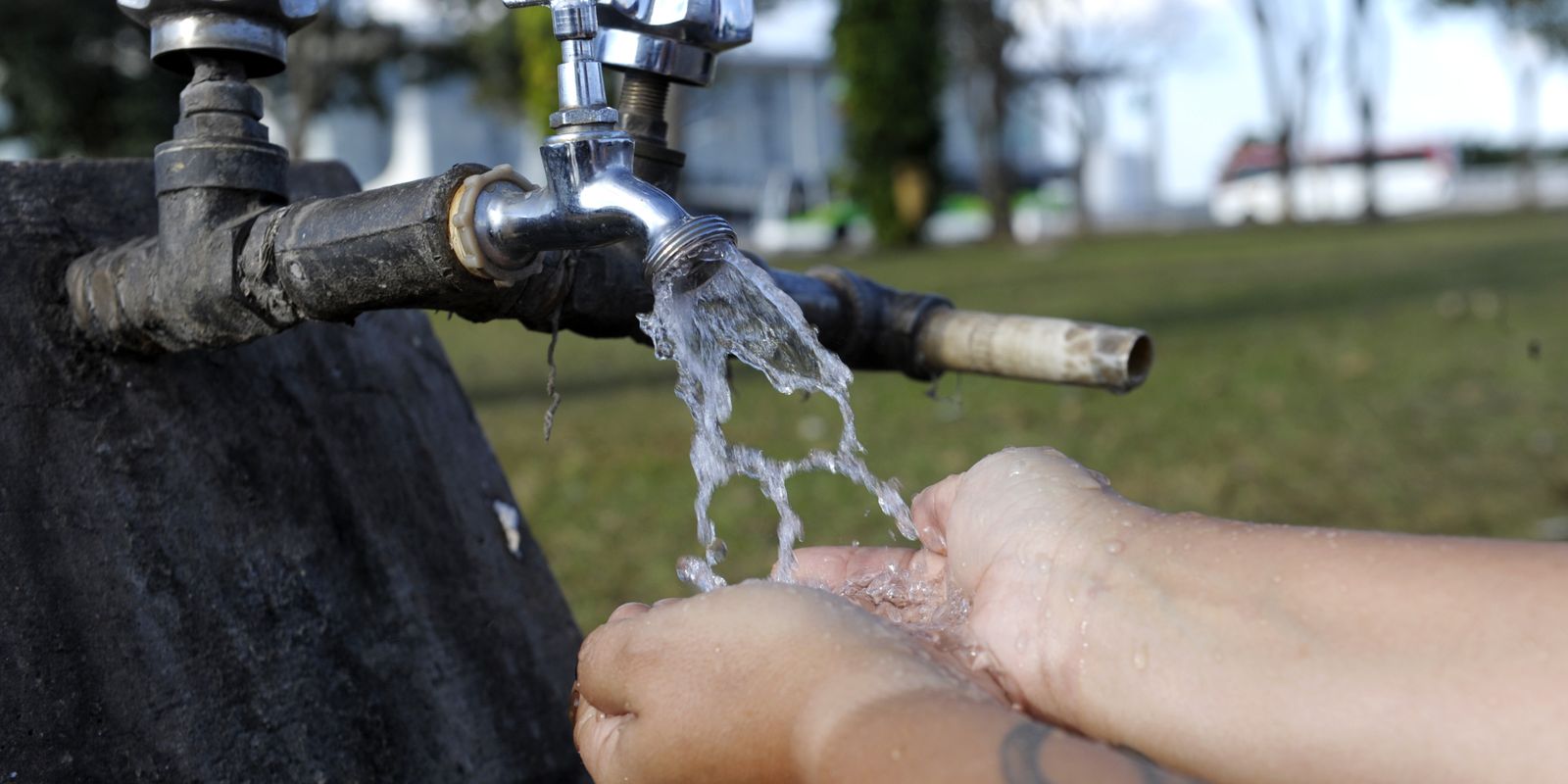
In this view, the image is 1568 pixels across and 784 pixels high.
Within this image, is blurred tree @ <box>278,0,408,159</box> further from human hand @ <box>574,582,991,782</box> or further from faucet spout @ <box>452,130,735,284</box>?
human hand @ <box>574,582,991,782</box>

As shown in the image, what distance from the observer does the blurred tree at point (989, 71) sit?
28688 millimetres

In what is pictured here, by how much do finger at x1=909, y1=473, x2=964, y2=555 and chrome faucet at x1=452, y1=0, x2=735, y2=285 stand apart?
1.03ft

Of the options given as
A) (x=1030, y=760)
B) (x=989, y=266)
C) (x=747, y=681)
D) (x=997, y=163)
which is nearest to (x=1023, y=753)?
(x=1030, y=760)

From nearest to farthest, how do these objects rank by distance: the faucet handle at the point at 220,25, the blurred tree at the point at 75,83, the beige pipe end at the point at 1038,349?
the faucet handle at the point at 220,25 → the beige pipe end at the point at 1038,349 → the blurred tree at the point at 75,83

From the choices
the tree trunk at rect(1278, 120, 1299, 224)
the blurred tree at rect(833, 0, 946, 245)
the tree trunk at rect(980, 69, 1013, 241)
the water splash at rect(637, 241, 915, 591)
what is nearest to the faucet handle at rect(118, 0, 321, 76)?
the water splash at rect(637, 241, 915, 591)

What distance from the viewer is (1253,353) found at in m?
7.47

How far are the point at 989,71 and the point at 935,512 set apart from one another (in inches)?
1185

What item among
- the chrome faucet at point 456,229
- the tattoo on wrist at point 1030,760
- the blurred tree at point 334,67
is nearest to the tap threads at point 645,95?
the chrome faucet at point 456,229

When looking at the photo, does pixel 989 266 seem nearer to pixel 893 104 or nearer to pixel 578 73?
pixel 893 104

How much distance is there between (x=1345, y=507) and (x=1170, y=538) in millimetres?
3242

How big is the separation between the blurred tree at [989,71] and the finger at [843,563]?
27357mm

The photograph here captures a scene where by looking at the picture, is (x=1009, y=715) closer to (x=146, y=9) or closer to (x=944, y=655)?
(x=944, y=655)

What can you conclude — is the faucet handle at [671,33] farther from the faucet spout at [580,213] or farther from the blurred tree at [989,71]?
the blurred tree at [989,71]

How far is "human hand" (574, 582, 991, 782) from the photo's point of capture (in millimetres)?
939
